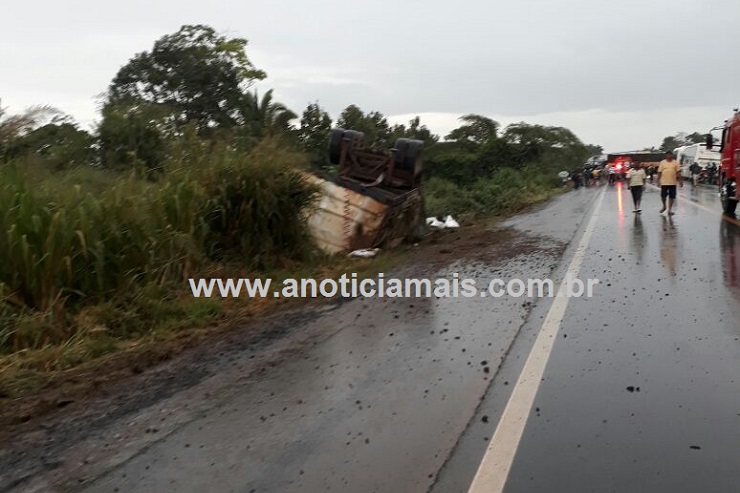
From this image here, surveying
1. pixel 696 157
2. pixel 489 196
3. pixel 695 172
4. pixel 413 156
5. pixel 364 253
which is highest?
pixel 413 156

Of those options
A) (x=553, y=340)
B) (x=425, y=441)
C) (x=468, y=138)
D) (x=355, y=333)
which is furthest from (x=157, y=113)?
(x=468, y=138)

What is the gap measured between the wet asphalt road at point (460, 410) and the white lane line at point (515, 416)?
63 mm

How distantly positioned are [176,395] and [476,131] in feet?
139

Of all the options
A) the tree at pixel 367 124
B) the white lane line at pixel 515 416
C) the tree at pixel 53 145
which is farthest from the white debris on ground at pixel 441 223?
the tree at pixel 367 124

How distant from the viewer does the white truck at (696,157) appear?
39.2m

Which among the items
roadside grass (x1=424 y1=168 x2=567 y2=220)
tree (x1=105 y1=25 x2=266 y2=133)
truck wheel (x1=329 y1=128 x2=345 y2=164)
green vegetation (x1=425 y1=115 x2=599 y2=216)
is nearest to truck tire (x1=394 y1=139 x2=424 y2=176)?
truck wheel (x1=329 y1=128 x2=345 y2=164)

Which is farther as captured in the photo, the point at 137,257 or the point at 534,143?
the point at 534,143

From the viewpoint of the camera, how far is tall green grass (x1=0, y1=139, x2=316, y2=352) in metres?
7.50

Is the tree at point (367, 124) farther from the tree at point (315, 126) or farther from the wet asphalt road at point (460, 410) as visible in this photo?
the wet asphalt road at point (460, 410)

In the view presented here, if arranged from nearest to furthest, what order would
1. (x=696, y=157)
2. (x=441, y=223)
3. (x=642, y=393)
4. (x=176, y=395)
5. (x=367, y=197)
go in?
(x=642, y=393) < (x=176, y=395) < (x=367, y=197) < (x=441, y=223) < (x=696, y=157)

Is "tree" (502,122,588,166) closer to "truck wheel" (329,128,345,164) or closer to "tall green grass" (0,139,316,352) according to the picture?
"truck wheel" (329,128,345,164)

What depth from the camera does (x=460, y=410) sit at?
15.6 ft

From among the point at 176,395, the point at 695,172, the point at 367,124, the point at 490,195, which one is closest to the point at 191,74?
the point at 367,124

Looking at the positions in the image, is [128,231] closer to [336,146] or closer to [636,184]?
[336,146]
